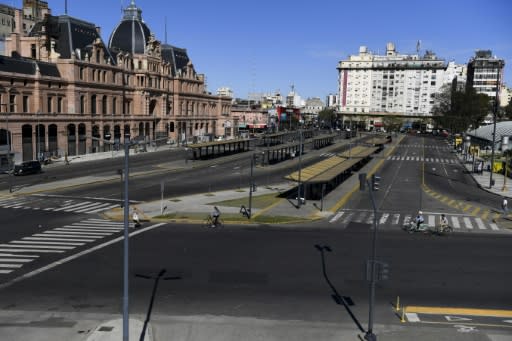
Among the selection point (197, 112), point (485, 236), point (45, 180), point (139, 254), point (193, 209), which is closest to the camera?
point (139, 254)

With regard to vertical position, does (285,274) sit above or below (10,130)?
below

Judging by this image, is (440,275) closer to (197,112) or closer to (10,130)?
(10,130)

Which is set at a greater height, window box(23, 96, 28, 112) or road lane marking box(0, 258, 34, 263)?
window box(23, 96, 28, 112)

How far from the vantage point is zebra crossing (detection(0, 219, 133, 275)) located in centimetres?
2644

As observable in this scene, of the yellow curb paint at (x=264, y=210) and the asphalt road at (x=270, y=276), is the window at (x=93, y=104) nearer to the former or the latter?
the yellow curb paint at (x=264, y=210)

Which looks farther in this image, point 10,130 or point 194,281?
point 10,130

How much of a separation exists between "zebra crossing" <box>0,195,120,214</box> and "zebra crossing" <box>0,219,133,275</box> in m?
5.19

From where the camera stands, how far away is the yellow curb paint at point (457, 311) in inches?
798

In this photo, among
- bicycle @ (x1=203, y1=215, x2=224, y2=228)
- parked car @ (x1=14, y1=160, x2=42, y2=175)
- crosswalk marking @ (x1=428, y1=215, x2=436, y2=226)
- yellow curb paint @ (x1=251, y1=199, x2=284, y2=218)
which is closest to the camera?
bicycle @ (x1=203, y1=215, x2=224, y2=228)

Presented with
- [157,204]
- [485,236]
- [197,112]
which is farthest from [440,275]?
[197,112]

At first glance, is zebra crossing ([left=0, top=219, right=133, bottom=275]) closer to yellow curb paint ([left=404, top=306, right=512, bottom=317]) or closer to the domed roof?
yellow curb paint ([left=404, top=306, right=512, bottom=317])

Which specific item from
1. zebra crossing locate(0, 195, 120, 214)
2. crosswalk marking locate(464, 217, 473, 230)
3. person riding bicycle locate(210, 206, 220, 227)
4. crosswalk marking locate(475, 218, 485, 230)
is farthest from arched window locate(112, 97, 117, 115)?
crosswalk marking locate(475, 218, 485, 230)

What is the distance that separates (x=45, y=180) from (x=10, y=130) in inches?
797

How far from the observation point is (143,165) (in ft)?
250
